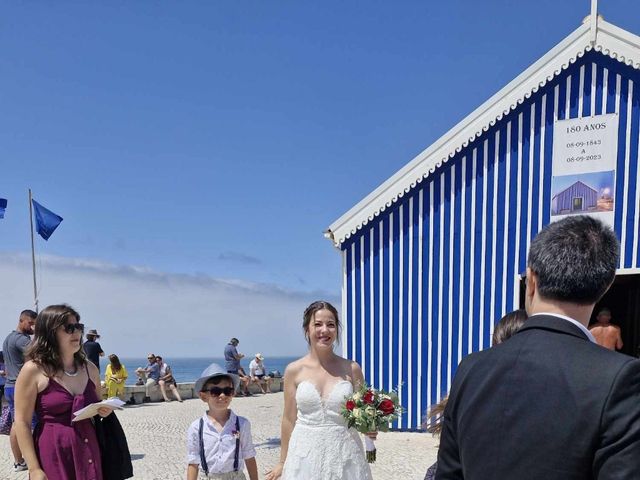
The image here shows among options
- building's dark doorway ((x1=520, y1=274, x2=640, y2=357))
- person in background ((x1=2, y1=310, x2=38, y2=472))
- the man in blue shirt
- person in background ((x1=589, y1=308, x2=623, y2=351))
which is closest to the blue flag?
the man in blue shirt

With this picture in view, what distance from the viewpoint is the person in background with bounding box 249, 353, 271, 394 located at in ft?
52.0

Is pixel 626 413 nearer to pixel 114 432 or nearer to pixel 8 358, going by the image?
pixel 114 432

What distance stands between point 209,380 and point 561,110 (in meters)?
7.00

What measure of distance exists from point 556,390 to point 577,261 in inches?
15.0

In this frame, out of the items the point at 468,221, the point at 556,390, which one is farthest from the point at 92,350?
the point at 556,390

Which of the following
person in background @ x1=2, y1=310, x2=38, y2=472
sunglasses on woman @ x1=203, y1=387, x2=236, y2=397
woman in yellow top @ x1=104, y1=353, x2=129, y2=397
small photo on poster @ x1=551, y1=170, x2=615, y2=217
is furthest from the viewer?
woman in yellow top @ x1=104, y1=353, x2=129, y2=397

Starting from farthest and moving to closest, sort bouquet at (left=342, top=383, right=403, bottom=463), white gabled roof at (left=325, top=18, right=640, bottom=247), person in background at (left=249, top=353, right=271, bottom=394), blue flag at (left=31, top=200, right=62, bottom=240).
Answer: person in background at (left=249, top=353, right=271, bottom=394) < blue flag at (left=31, top=200, right=62, bottom=240) < white gabled roof at (left=325, top=18, right=640, bottom=247) < bouquet at (left=342, top=383, right=403, bottom=463)

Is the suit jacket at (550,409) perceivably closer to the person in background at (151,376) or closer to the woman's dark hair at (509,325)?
the woman's dark hair at (509,325)

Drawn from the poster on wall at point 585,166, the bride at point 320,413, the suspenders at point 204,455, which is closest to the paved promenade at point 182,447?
the bride at point 320,413

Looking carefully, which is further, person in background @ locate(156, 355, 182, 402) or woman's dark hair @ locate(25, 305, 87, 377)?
person in background @ locate(156, 355, 182, 402)

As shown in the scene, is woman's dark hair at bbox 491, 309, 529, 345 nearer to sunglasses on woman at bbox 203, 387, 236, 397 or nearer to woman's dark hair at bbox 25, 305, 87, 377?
sunglasses on woman at bbox 203, 387, 236, 397

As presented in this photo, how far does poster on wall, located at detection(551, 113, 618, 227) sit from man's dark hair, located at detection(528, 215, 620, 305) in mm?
6646

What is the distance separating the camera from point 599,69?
727 centimetres

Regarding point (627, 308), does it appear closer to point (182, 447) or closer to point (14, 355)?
point (182, 447)
